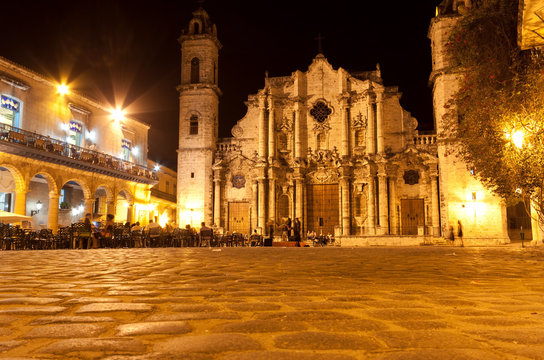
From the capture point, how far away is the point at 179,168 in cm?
3139

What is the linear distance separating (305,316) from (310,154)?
2861cm

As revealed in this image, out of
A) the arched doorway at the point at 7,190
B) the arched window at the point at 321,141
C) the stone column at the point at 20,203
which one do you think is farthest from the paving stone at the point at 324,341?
the arched window at the point at 321,141

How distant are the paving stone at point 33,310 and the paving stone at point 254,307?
1238 millimetres

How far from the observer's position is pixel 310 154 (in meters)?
31.2

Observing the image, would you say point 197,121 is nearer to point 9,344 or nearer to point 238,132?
point 238,132

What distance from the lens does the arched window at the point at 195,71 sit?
104 ft

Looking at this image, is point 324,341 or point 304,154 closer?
point 324,341

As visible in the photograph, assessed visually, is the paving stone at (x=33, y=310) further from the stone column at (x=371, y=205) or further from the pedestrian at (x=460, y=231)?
the stone column at (x=371, y=205)

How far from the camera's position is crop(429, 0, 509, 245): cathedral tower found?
25094 mm

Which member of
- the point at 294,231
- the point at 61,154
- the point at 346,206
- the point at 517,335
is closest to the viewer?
the point at 517,335

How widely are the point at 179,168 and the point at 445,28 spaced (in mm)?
20668

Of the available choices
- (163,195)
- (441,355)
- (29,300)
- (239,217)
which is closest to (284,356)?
(441,355)

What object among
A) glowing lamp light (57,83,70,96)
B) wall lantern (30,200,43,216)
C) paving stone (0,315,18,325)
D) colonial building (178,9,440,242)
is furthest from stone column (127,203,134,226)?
paving stone (0,315,18,325)

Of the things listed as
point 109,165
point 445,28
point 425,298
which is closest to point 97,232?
point 109,165
